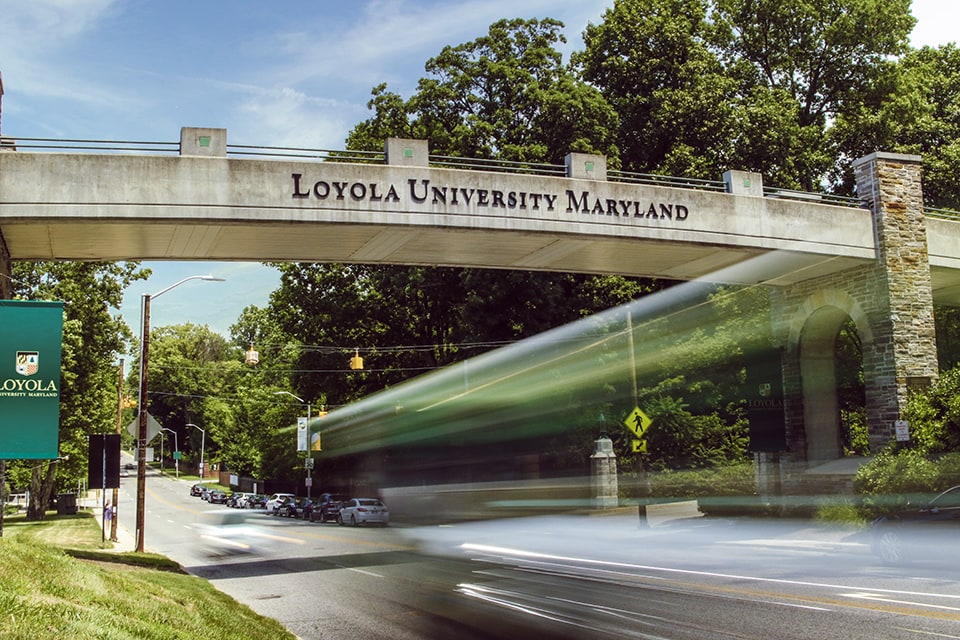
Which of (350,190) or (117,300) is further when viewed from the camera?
(117,300)

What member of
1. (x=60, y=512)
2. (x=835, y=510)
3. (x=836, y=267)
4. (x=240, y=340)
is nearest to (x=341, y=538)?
(x=835, y=510)

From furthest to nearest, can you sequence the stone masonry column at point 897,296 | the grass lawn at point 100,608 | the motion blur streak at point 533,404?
the stone masonry column at point 897,296 → the motion blur streak at point 533,404 → the grass lawn at point 100,608

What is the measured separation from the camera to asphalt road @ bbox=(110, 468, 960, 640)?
1050cm

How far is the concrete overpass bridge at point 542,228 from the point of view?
17.7 metres

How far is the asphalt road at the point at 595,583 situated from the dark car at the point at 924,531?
0.90 ft

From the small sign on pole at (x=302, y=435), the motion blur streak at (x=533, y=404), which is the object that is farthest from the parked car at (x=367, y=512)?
the small sign on pole at (x=302, y=435)

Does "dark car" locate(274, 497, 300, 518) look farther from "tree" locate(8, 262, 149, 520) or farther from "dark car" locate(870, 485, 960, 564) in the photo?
"dark car" locate(870, 485, 960, 564)

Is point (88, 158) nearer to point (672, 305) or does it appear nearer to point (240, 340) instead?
point (672, 305)

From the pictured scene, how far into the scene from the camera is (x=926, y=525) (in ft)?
49.2

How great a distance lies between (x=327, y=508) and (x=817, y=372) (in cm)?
2970

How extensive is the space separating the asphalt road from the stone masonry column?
406cm

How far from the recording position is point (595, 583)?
48.0 feet

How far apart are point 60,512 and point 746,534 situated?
58.5 m

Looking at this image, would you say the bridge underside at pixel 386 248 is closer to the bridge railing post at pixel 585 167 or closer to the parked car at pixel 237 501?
the bridge railing post at pixel 585 167
